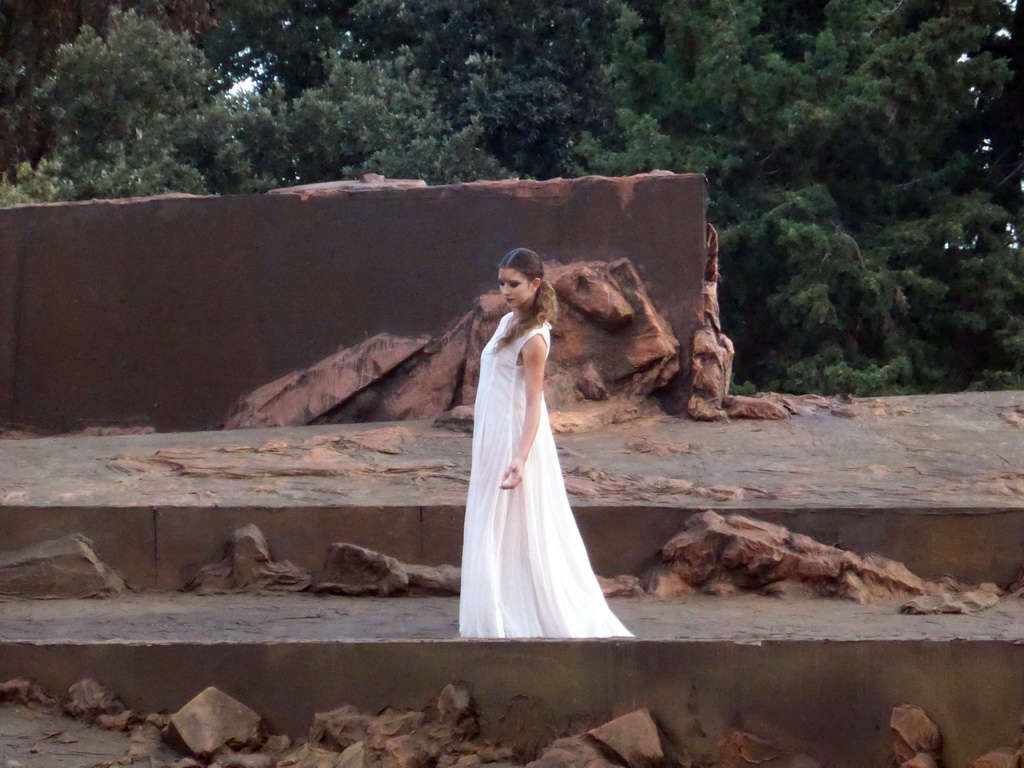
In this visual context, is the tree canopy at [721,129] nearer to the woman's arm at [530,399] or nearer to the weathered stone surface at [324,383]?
the weathered stone surface at [324,383]

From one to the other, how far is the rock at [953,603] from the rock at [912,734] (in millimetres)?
1414

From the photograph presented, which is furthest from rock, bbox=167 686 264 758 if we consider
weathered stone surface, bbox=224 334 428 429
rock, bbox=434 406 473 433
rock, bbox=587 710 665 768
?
weathered stone surface, bbox=224 334 428 429

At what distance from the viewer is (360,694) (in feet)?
13.7

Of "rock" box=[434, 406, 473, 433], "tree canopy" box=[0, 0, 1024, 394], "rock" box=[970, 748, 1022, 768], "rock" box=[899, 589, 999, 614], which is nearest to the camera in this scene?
"rock" box=[970, 748, 1022, 768]

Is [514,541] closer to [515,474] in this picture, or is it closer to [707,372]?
[515,474]

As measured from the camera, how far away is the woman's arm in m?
4.54

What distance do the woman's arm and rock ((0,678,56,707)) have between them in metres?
1.75

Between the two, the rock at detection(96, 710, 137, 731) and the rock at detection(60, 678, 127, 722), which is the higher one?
the rock at detection(60, 678, 127, 722)

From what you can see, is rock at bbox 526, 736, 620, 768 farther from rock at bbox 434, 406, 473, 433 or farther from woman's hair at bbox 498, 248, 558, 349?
rock at bbox 434, 406, 473, 433

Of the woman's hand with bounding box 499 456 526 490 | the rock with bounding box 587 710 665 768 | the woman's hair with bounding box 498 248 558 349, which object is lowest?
the rock with bounding box 587 710 665 768

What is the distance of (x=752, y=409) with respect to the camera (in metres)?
7.75

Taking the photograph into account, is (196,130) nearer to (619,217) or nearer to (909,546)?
(619,217)

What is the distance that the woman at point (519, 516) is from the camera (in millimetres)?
4594

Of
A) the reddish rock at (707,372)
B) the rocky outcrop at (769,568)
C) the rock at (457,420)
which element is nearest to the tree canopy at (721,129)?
the reddish rock at (707,372)
